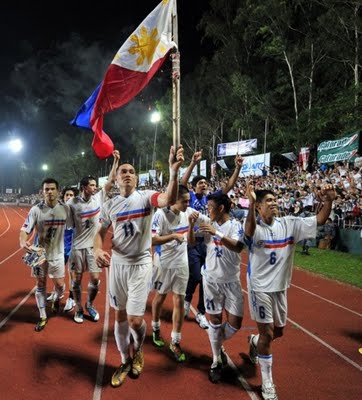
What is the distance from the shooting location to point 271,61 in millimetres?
30609

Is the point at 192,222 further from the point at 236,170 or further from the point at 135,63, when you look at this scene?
the point at 135,63

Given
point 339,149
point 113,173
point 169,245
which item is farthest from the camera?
point 339,149

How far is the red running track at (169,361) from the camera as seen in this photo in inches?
165

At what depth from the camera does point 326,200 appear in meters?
4.10

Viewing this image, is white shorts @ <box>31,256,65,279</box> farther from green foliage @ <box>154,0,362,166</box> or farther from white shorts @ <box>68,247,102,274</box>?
green foliage @ <box>154,0,362,166</box>

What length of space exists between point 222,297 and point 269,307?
2.26 ft

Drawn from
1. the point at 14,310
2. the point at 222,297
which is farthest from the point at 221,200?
the point at 14,310

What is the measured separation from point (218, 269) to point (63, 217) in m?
3.19

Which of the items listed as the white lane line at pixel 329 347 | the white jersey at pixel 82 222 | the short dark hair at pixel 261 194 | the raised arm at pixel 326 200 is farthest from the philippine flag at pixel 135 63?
the white lane line at pixel 329 347

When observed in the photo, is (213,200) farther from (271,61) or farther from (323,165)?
(271,61)

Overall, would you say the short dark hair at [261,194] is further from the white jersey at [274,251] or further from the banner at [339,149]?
the banner at [339,149]

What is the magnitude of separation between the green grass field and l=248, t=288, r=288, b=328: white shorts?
22.1 ft

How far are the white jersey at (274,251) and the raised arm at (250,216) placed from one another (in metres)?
0.12

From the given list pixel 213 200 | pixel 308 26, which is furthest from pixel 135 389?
pixel 308 26
